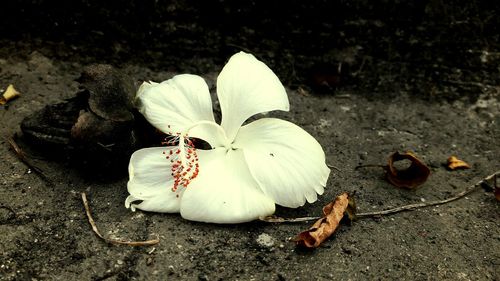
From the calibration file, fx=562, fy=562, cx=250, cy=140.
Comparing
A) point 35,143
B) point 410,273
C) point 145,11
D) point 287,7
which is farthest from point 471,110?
point 35,143

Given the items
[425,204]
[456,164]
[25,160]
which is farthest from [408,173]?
[25,160]

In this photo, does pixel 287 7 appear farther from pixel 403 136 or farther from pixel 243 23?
pixel 403 136

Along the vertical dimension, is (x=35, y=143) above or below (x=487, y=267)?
above

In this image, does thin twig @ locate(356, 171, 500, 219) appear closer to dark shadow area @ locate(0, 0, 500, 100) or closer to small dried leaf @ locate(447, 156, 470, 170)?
small dried leaf @ locate(447, 156, 470, 170)

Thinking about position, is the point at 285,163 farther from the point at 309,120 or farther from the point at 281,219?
the point at 309,120

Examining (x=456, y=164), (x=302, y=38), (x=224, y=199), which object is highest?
(x=302, y=38)

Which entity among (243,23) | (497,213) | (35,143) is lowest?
(497,213)

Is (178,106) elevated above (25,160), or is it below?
above
